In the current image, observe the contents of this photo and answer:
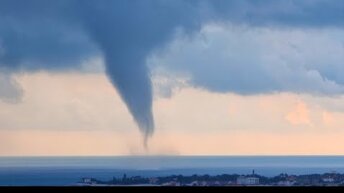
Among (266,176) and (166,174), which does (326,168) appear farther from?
(166,174)
